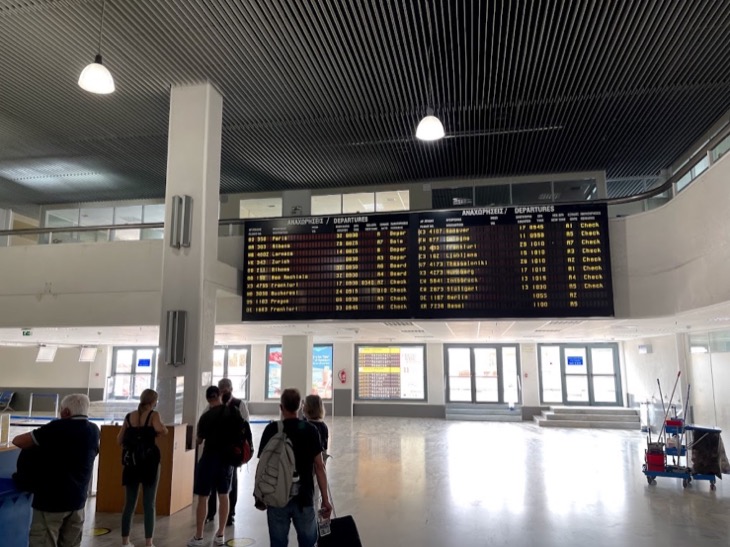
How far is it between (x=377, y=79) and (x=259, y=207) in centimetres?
524

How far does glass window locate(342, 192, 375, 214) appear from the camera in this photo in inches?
414

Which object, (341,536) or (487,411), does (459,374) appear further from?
(341,536)

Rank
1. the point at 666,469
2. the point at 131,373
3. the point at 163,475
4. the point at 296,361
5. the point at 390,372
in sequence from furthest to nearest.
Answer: the point at 131,373, the point at 390,372, the point at 296,361, the point at 666,469, the point at 163,475

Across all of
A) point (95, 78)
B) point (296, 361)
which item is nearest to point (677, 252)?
point (95, 78)

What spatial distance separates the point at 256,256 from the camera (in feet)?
24.4

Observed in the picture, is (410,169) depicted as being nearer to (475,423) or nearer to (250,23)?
(250,23)

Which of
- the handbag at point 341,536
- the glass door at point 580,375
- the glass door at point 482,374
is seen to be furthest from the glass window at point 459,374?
the handbag at point 341,536

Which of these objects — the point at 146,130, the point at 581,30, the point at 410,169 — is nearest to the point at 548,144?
the point at 410,169

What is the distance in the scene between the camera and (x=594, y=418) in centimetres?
1453

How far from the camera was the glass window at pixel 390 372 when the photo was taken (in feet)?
56.4

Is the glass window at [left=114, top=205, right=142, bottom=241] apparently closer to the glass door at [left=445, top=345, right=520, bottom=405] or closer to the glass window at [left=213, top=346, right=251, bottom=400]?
the glass window at [left=213, top=346, right=251, bottom=400]

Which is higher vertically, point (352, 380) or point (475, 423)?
point (352, 380)

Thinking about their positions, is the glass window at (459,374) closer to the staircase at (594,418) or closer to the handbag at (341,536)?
the staircase at (594,418)

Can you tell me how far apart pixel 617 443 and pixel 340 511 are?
26.8 ft
